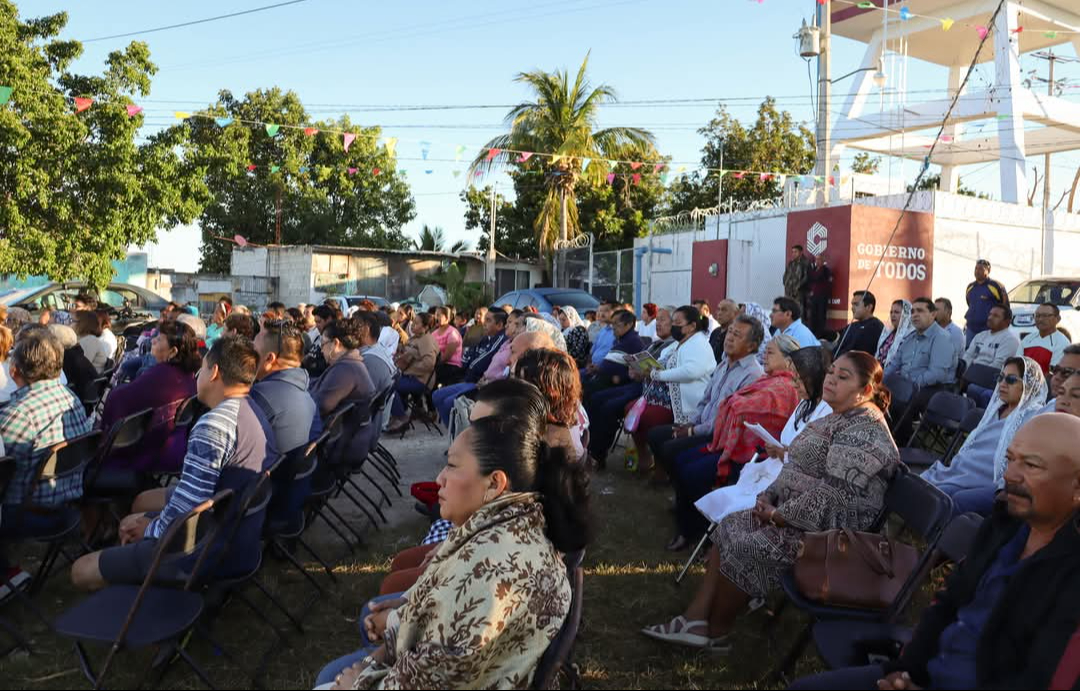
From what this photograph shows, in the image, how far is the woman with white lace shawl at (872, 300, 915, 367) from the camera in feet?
25.1

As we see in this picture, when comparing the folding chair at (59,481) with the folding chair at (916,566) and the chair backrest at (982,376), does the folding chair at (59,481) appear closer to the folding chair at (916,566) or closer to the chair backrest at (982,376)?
the folding chair at (916,566)

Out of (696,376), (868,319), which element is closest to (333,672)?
(696,376)

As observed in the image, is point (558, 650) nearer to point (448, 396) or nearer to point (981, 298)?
point (448, 396)

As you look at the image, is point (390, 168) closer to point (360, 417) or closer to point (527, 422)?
point (360, 417)

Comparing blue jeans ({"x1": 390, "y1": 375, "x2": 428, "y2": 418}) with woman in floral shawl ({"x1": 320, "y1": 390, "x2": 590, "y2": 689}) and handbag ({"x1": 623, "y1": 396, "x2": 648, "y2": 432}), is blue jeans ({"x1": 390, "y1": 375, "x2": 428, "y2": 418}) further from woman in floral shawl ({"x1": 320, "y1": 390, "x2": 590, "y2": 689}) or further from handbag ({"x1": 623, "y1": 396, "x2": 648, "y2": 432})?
woman in floral shawl ({"x1": 320, "y1": 390, "x2": 590, "y2": 689})

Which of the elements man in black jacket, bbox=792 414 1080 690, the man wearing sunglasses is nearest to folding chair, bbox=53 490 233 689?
man in black jacket, bbox=792 414 1080 690

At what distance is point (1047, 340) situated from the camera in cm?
734

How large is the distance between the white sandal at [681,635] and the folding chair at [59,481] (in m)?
2.72

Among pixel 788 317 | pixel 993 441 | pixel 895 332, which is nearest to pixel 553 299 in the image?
pixel 895 332

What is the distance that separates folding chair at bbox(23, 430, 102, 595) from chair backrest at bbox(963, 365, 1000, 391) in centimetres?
626

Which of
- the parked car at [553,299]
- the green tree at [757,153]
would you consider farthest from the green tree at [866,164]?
the parked car at [553,299]

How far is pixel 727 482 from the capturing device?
15.7ft

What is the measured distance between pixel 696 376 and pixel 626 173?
71.9 feet

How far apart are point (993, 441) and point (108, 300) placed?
1575 centimetres
